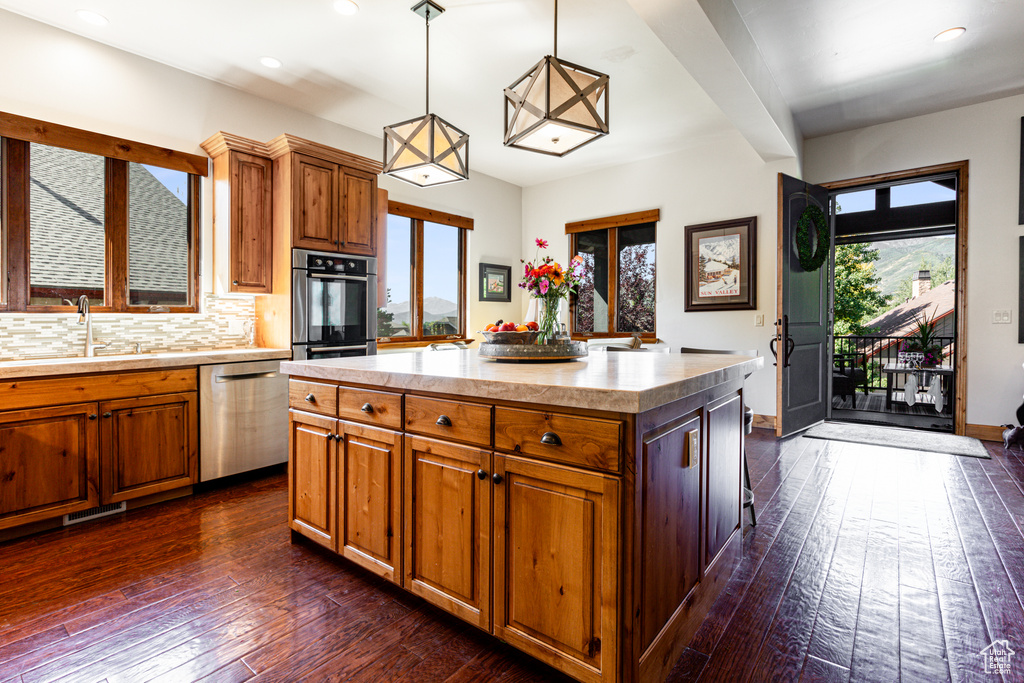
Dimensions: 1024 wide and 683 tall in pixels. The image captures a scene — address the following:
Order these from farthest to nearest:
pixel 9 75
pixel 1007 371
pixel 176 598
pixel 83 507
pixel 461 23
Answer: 1. pixel 1007 371
2. pixel 461 23
3. pixel 9 75
4. pixel 83 507
5. pixel 176 598

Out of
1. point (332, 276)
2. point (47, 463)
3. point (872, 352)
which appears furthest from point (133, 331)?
point (872, 352)

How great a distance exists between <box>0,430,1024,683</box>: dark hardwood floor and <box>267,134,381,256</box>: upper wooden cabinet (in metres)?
2.07

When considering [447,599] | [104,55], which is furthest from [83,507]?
[104,55]

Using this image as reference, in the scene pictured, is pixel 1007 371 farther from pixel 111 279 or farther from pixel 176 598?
pixel 111 279

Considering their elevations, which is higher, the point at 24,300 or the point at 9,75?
the point at 9,75

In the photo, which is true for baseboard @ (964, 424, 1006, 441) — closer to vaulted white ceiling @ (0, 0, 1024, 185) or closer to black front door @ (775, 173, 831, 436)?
black front door @ (775, 173, 831, 436)

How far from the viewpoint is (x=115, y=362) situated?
2.73 meters

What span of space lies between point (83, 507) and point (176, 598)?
1.26 metres

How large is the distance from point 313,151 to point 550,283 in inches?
100

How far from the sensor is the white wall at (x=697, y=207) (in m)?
4.95

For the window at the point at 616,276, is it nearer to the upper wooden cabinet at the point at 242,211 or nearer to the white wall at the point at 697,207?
the white wall at the point at 697,207

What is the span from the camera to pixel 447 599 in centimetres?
163

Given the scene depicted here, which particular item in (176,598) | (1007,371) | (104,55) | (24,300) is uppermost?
(104,55)

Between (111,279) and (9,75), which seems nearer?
(9,75)
